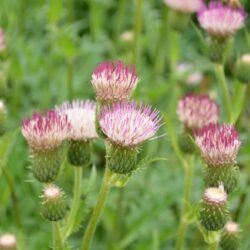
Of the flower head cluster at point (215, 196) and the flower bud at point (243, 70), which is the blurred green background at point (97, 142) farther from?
the flower head cluster at point (215, 196)

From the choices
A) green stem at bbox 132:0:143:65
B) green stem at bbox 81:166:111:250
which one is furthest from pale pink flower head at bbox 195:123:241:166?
green stem at bbox 132:0:143:65

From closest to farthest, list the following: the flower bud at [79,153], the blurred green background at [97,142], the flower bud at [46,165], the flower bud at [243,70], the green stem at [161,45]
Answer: the flower bud at [46,165] → the flower bud at [79,153] → the flower bud at [243,70] → the blurred green background at [97,142] → the green stem at [161,45]

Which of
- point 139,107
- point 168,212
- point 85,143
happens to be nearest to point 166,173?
point 168,212

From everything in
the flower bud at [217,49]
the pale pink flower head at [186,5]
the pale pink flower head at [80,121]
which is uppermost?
the pale pink flower head at [186,5]

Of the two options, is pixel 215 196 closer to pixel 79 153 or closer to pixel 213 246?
pixel 213 246

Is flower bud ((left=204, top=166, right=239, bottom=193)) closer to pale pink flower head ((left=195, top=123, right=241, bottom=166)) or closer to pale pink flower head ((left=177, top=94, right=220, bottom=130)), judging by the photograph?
pale pink flower head ((left=195, top=123, right=241, bottom=166))

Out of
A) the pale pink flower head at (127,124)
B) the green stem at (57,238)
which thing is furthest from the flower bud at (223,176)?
the green stem at (57,238)
